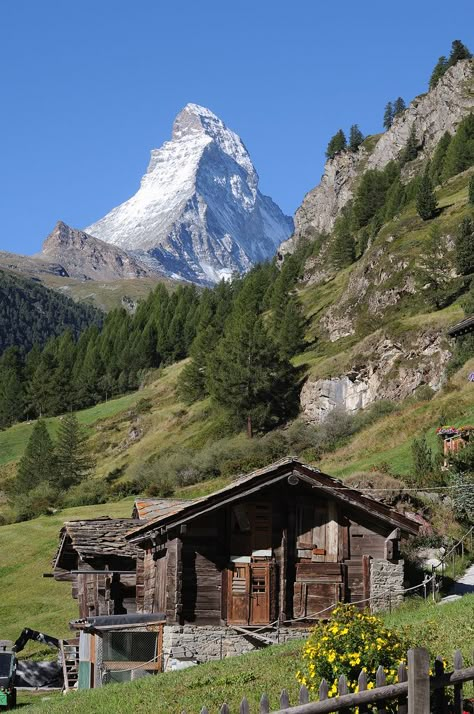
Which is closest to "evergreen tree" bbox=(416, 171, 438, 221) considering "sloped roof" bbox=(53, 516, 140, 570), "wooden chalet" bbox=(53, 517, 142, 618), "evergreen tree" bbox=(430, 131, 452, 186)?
"evergreen tree" bbox=(430, 131, 452, 186)

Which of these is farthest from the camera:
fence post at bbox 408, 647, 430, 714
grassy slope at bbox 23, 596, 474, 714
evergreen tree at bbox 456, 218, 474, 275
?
evergreen tree at bbox 456, 218, 474, 275

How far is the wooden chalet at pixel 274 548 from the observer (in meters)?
26.9

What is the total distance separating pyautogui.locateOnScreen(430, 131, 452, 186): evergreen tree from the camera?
473 ft

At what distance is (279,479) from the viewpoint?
89.2 feet

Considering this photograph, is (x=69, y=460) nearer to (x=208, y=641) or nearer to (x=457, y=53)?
(x=208, y=641)

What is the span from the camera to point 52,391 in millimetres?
146125

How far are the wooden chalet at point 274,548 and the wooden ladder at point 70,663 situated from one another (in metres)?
4.15

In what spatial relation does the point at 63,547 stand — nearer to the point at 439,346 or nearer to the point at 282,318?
the point at 439,346

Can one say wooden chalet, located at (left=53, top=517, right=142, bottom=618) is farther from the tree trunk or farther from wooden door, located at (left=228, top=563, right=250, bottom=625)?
the tree trunk

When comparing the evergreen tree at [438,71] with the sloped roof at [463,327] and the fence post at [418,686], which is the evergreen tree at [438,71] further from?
the fence post at [418,686]

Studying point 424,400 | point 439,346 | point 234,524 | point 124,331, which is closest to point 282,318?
point 439,346

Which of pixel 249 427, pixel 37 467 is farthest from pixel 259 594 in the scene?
pixel 37 467

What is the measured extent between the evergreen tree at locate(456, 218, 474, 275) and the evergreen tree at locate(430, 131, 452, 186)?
50492 mm

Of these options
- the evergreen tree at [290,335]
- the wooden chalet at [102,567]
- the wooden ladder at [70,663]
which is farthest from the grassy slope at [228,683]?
the evergreen tree at [290,335]
